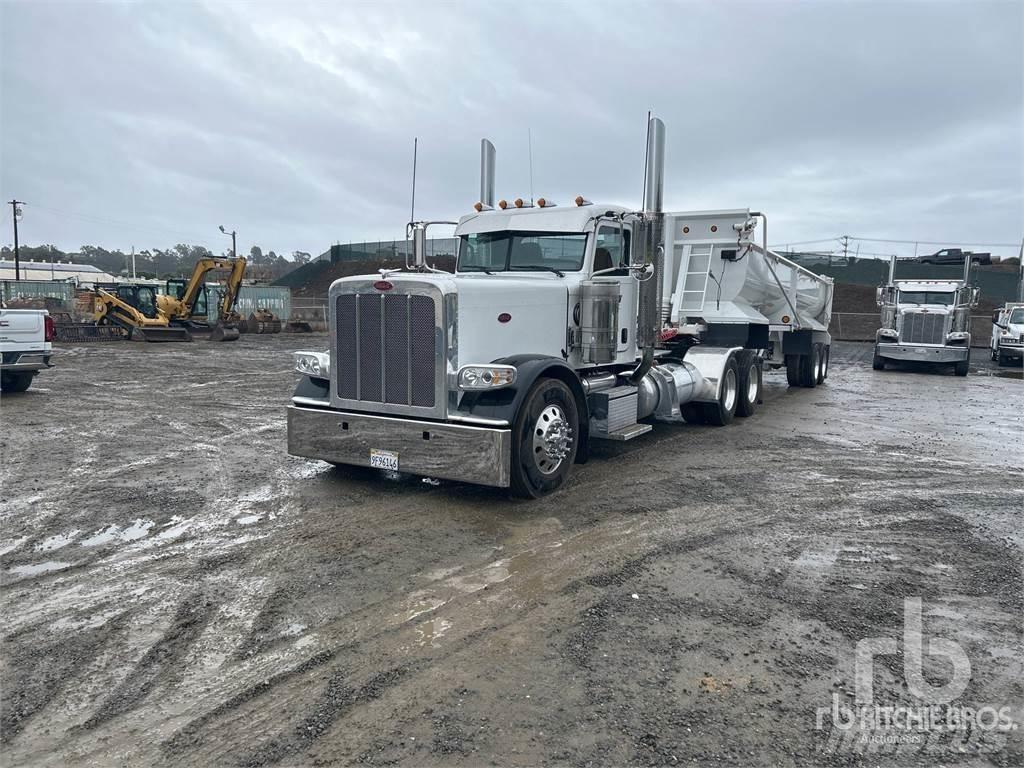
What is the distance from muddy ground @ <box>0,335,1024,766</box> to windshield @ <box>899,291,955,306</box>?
47.1 feet

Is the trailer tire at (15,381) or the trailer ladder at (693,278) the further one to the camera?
the trailer tire at (15,381)

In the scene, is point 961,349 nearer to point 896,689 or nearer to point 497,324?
point 497,324

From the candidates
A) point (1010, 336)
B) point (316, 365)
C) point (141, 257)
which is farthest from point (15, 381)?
point (141, 257)

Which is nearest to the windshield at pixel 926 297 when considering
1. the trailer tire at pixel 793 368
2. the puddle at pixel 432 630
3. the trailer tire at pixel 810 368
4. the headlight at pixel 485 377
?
the trailer tire at pixel 810 368

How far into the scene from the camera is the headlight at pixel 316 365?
7.19 m

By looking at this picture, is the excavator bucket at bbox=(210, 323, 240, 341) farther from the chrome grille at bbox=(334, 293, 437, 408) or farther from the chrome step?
the chrome grille at bbox=(334, 293, 437, 408)

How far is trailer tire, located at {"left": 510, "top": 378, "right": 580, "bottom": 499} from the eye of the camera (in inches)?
255

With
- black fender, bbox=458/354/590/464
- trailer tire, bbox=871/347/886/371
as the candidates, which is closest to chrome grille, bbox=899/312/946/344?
trailer tire, bbox=871/347/886/371

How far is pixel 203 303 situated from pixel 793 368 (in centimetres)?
2566

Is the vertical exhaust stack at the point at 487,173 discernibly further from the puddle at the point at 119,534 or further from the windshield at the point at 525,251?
the puddle at the point at 119,534

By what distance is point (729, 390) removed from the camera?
444 inches

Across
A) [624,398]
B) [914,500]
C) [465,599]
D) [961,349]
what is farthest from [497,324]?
[961,349]

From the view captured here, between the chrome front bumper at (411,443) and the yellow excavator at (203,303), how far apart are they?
26.0 m

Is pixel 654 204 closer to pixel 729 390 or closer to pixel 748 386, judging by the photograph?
pixel 729 390
